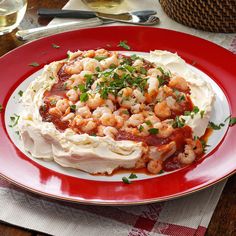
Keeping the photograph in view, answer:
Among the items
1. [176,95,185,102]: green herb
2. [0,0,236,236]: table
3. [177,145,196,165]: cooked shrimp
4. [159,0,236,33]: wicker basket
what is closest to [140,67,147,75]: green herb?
[176,95,185,102]: green herb

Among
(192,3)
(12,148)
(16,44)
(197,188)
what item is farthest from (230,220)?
(16,44)

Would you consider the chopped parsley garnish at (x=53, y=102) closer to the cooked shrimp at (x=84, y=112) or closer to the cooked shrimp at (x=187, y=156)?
the cooked shrimp at (x=84, y=112)

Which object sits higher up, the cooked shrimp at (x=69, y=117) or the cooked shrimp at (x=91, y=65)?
the cooked shrimp at (x=91, y=65)

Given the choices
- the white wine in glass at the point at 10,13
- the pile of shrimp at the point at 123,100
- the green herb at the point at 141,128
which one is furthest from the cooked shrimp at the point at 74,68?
the white wine in glass at the point at 10,13

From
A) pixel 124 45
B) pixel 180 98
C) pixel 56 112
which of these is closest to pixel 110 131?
pixel 56 112

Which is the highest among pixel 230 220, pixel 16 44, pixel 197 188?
pixel 197 188

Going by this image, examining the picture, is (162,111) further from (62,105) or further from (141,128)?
(62,105)

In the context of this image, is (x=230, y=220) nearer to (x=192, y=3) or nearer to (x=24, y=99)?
(x=24, y=99)
